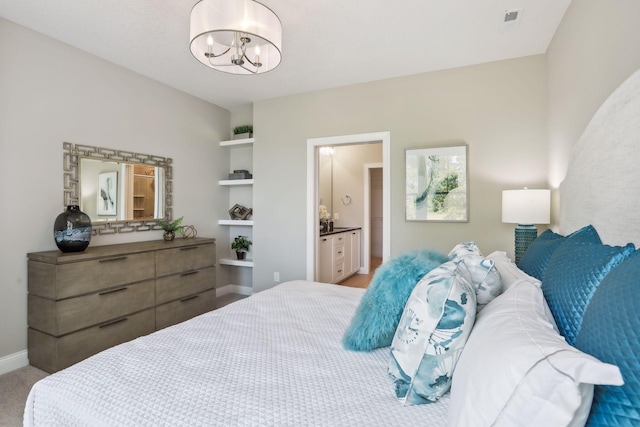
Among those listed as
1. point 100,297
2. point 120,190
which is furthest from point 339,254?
point 100,297

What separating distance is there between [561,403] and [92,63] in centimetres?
396

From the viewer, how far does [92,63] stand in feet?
9.70

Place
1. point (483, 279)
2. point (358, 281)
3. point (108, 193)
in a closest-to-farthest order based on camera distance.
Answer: point (483, 279) → point (108, 193) → point (358, 281)

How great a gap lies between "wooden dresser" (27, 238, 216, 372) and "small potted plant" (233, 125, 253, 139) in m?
1.78

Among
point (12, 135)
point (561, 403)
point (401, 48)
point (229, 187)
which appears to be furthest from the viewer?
point (229, 187)

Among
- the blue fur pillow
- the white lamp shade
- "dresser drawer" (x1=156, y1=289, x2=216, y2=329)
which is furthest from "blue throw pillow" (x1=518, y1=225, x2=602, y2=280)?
"dresser drawer" (x1=156, y1=289, x2=216, y2=329)

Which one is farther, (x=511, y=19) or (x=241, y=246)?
(x=241, y=246)

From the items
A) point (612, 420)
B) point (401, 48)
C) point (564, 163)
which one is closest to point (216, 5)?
point (401, 48)

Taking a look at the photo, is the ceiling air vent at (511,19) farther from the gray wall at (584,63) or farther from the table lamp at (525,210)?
the table lamp at (525,210)

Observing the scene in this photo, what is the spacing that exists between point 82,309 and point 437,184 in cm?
335

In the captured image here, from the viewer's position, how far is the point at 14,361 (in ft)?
8.00

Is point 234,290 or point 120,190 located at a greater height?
point 120,190

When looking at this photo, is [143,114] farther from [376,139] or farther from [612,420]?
[612,420]

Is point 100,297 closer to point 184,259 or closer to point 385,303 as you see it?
point 184,259
